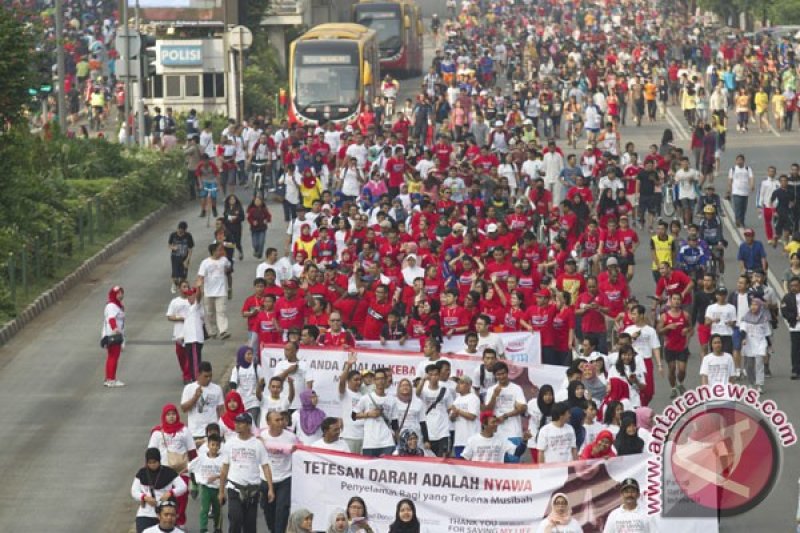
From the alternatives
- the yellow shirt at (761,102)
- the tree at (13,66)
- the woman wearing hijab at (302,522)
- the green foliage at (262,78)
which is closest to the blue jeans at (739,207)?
the tree at (13,66)

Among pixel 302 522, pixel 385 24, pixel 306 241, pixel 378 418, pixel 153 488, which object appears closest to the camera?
pixel 302 522

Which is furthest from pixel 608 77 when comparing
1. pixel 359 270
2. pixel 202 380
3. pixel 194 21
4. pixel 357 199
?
pixel 202 380

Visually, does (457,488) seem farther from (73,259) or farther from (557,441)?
(73,259)

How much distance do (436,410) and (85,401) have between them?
6.58 meters

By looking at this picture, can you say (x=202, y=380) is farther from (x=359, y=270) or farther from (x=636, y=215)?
(x=636, y=215)

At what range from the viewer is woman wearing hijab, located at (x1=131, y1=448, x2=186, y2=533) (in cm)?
1942

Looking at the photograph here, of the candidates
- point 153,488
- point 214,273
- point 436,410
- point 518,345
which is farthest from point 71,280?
point 153,488

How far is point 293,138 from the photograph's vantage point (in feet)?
145

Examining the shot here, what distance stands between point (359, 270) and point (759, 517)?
792 cm

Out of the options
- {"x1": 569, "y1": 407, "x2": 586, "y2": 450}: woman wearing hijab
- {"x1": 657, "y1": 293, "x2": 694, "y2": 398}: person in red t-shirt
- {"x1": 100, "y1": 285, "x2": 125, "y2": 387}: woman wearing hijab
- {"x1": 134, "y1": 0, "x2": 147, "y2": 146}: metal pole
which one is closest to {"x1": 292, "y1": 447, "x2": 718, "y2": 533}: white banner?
{"x1": 569, "y1": 407, "x2": 586, "y2": 450}: woman wearing hijab

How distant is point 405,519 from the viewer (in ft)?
58.8

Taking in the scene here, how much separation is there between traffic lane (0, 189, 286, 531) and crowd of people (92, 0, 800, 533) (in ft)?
1.94

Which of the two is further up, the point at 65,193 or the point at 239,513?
the point at 65,193

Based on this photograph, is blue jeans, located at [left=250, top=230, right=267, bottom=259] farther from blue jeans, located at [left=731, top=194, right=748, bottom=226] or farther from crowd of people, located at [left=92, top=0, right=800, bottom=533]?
blue jeans, located at [left=731, top=194, right=748, bottom=226]
